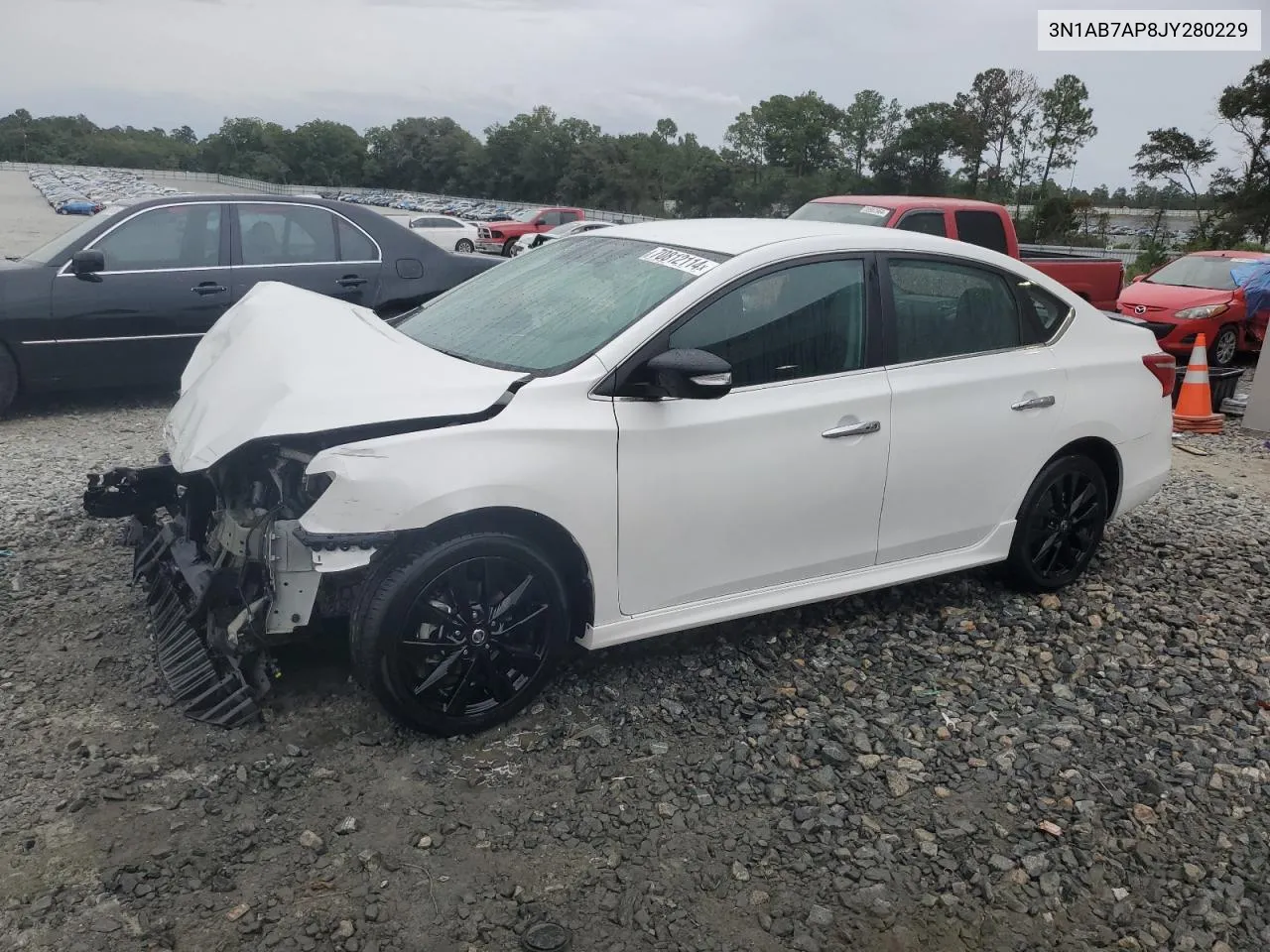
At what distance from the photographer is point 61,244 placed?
24.0ft

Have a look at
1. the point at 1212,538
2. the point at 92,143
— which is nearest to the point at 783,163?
the point at 1212,538

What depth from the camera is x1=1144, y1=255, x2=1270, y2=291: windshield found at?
41.5 feet

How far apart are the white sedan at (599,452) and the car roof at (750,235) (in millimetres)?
23

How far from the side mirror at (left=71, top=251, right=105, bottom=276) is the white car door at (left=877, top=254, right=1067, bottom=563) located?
5.73 m

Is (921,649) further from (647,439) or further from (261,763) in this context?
(261,763)

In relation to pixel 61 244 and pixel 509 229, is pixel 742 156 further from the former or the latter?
pixel 61 244

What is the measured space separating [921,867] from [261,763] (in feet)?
6.78

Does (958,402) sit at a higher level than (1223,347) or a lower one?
higher

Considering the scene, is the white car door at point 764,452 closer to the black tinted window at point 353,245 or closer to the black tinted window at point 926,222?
the black tinted window at point 353,245

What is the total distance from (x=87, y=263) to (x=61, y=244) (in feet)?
1.61

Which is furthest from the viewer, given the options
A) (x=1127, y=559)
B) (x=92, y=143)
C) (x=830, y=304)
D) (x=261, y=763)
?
(x=92, y=143)

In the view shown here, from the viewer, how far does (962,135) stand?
55812 millimetres

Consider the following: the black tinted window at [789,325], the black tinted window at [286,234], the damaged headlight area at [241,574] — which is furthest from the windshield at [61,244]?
the black tinted window at [789,325]

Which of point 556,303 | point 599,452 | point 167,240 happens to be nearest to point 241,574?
point 599,452
